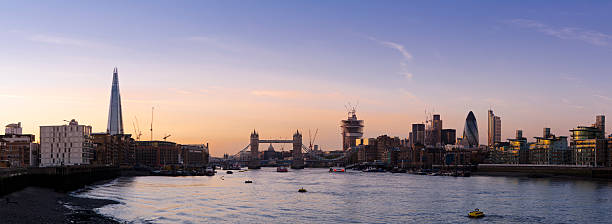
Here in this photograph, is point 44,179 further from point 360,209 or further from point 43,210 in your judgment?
point 360,209

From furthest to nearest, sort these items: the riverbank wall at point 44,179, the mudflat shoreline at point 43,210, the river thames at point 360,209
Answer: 1. the riverbank wall at point 44,179
2. the river thames at point 360,209
3. the mudflat shoreline at point 43,210

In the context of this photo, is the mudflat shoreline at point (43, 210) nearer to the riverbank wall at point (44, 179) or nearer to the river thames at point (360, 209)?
the riverbank wall at point (44, 179)

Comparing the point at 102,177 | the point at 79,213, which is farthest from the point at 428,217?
the point at 102,177

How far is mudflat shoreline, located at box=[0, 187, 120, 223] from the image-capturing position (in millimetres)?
65062

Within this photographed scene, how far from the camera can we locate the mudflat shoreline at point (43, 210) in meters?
65.1

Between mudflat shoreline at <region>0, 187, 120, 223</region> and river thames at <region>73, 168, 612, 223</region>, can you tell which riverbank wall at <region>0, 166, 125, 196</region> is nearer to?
mudflat shoreline at <region>0, 187, 120, 223</region>

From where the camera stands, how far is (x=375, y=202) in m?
112

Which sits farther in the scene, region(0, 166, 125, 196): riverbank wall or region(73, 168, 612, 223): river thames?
region(0, 166, 125, 196): riverbank wall

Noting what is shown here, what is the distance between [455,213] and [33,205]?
206 ft

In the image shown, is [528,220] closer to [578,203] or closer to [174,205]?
[578,203]

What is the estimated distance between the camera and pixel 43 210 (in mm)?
74812

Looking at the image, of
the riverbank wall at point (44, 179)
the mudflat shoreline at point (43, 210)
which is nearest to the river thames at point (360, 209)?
the mudflat shoreline at point (43, 210)

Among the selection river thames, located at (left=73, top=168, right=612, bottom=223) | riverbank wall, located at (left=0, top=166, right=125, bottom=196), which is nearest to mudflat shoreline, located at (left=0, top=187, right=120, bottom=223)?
riverbank wall, located at (left=0, top=166, right=125, bottom=196)

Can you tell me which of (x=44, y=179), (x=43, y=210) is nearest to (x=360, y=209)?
(x=43, y=210)
